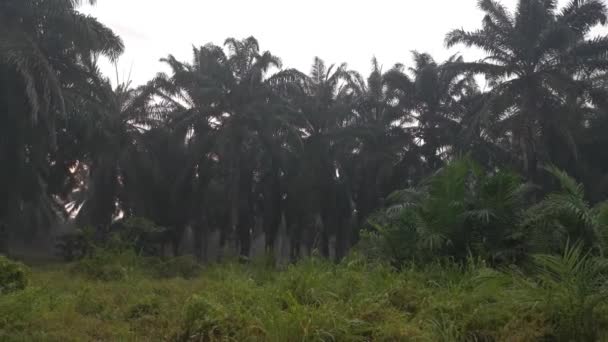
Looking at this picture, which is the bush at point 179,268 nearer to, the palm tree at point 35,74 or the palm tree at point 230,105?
the palm tree at point 35,74

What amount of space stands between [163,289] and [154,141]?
19.6m

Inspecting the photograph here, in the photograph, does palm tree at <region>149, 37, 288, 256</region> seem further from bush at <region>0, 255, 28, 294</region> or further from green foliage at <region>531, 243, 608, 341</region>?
green foliage at <region>531, 243, 608, 341</region>

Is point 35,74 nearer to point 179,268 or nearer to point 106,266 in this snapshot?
point 179,268

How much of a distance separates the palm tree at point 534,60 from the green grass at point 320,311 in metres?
15.3

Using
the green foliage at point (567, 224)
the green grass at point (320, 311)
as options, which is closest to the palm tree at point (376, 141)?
the green foliage at point (567, 224)

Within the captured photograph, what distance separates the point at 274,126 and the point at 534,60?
10742mm

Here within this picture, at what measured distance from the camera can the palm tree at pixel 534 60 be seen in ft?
71.9

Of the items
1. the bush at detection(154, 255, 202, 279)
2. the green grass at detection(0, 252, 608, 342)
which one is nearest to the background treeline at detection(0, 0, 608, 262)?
the bush at detection(154, 255, 202, 279)

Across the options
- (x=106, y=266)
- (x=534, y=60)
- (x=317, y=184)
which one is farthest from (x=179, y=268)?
(x=534, y=60)

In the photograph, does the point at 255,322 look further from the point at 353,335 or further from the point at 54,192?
the point at 54,192

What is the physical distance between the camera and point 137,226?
65.6 ft

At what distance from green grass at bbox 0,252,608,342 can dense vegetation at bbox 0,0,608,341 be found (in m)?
0.03

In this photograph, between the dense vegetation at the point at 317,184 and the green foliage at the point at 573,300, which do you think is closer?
the green foliage at the point at 573,300

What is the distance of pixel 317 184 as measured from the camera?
94.7 feet
